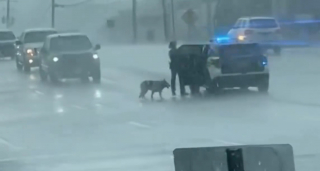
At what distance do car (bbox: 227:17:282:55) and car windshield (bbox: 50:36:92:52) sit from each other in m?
5.41

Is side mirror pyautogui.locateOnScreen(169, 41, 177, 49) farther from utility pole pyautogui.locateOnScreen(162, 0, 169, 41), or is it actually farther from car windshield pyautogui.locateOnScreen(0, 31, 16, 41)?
car windshield pyautogui.locateOnScreen(0, 31, 16, 41)

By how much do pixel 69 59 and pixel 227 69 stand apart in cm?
559

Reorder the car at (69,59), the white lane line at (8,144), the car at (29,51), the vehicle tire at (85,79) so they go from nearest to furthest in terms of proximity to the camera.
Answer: the white lane line at (8,144)
the car at (69,59)
the car at (29,51)
the vehicle tire at (85,79)

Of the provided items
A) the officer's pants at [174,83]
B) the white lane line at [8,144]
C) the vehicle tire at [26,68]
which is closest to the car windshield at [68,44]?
the vehicle tire at [26,68]

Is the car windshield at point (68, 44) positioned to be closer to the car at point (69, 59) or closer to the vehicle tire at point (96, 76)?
the car at point (69, 59)

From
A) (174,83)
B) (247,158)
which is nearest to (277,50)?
(174,83)

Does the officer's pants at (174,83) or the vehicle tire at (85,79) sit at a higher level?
the officer's pants at (174,83)

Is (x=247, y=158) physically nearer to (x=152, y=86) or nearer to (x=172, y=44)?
(x=172, y=44)

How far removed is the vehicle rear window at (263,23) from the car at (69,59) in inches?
242

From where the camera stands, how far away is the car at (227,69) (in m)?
18.9

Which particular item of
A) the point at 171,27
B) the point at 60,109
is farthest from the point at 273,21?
the point at 60,109

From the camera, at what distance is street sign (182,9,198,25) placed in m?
13.7

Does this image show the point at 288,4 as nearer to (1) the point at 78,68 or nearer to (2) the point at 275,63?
(2) the point at 275,63

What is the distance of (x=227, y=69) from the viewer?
62.4 ft
